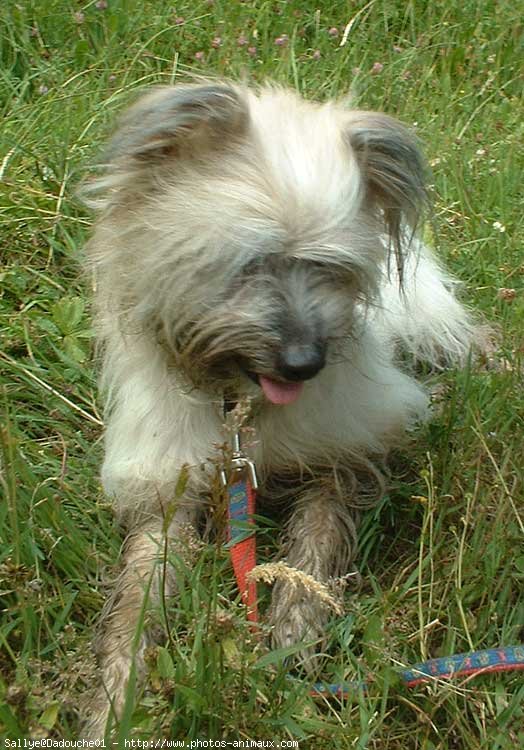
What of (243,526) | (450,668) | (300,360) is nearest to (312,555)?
(243,526)

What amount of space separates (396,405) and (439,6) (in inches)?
115

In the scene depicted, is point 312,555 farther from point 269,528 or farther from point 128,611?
point 128,611

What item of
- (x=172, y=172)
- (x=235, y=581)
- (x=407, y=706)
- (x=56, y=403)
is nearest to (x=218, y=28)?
(x=56, y=403)

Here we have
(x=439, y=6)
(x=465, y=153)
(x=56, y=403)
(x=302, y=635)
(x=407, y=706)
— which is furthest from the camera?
(x=439, y=6)

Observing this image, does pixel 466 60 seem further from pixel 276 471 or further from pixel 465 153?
pixel 276 471

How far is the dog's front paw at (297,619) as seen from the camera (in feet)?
7.14

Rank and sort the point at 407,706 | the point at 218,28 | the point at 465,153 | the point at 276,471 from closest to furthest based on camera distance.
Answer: the point at 407,706 → the point at 276,471 → the point at 465,153 → the point at 218,28

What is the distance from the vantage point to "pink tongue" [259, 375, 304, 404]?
2.15 metres

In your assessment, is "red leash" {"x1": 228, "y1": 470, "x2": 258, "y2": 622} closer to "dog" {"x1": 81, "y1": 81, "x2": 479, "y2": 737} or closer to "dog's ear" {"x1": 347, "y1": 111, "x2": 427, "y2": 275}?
"dog" {"x1": 81, "y1": 81, "x2": 479, "y2": 737}

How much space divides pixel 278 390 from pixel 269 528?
49cm

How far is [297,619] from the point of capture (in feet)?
7.22

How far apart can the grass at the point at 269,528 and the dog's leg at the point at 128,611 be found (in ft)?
0.20

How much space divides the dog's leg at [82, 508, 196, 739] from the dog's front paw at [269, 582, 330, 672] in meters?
0.26

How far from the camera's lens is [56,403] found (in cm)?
289
